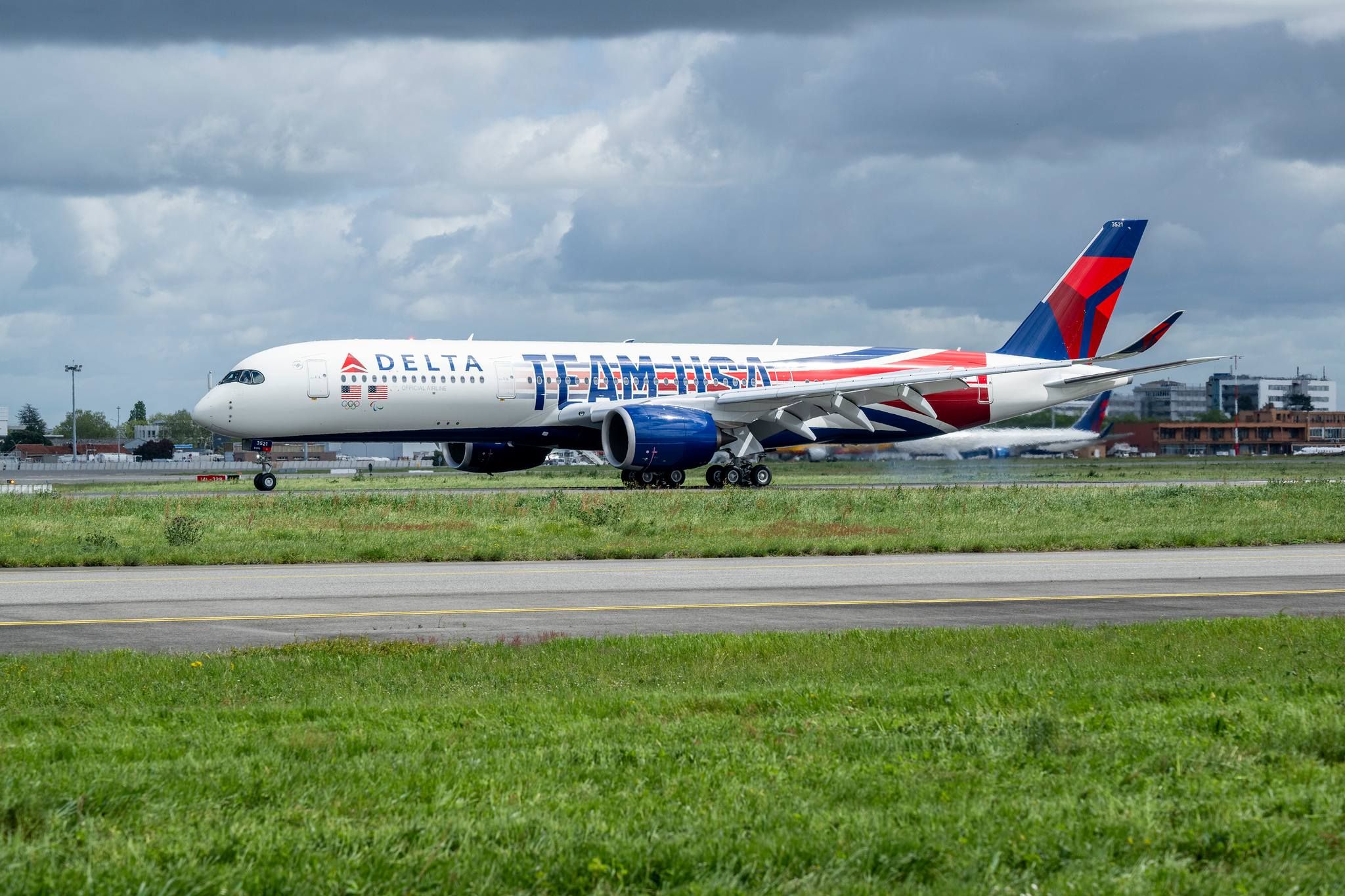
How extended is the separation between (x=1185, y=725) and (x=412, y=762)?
436cm

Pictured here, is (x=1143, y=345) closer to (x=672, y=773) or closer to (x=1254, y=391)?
(x=672, y=773)

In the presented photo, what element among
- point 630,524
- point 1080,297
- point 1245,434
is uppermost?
point 1080,297

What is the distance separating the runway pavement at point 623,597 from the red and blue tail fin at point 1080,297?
2812 cm

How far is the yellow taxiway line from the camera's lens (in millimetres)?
13633

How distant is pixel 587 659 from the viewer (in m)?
10.8

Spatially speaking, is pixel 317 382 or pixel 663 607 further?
pixel 317 382

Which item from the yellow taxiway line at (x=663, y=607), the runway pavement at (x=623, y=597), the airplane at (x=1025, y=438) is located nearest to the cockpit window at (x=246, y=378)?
the runway pavement at (x=623, y=597)

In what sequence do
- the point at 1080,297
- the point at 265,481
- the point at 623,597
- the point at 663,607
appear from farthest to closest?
the point at 1080,297 → the point at 265,481 → the point at 623,597 → the point at 663,607

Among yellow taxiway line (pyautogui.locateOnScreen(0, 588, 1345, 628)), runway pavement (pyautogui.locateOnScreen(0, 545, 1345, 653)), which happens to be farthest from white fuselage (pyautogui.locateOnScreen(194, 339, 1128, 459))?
yellow taxiway line (pyautogui.locateOnScreen(0, 588, 1345, 628))

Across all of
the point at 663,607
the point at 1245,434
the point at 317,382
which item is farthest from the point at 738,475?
the point at 1245,434

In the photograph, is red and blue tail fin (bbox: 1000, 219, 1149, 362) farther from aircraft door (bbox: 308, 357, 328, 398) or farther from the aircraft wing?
aircraft door (bbox: 308, 357, 328, 398)

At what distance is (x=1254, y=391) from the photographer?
365 ft

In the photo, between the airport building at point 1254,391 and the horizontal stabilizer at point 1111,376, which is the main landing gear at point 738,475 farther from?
the airport building at point 1254,391

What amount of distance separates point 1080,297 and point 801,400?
47.2 ft
